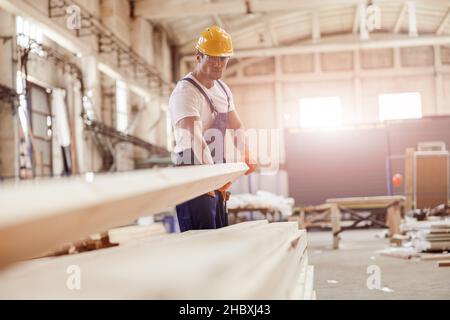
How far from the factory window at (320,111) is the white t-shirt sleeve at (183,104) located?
1878cm

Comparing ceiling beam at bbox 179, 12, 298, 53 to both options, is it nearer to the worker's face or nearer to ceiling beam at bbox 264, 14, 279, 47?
ceiling beam at bbox 264, 14, 279, 47

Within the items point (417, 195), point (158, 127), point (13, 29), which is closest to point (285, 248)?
point (417, 195)

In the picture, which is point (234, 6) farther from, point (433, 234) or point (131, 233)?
point (433, 234)

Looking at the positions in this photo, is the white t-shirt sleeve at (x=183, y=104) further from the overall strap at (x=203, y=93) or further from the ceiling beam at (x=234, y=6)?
the ceiling beam at (x=234, y=6)

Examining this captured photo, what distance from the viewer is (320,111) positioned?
22094mm

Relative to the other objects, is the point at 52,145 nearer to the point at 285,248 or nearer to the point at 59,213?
the point at 285,248

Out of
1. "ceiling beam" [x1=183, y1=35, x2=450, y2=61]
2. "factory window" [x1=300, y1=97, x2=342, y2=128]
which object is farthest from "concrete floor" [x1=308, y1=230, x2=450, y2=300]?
"factory window" [x1=300, y1=97, x2=342, y2=128]

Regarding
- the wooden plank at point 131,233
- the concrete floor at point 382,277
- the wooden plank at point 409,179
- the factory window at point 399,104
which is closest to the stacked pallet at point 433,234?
the concrete floor at point 382,277

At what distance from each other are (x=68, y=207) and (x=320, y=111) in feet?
71.0

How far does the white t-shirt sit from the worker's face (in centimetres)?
8

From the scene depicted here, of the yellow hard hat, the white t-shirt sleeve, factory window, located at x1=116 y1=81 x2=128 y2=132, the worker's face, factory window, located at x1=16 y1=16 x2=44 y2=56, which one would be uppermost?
factory window, located at x1=16 y1=16 x2=44 y2=56

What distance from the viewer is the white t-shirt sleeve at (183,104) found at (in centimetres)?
331

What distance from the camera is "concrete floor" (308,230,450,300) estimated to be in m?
4.48

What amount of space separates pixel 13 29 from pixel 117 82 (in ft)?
17.3
